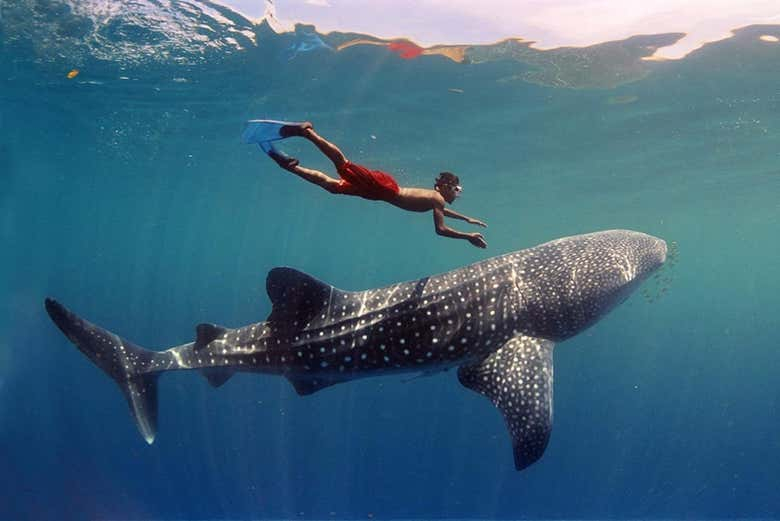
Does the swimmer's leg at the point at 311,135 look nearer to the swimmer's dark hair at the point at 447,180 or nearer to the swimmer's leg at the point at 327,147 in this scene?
the swimmer's leg at the point at 327,147

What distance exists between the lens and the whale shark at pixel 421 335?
595 centimetres

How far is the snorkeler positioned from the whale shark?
3.07ft

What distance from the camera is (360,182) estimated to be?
547 centimetres

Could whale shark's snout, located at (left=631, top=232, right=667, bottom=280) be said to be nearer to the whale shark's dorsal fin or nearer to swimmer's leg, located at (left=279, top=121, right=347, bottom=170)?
the whale shark's dorsal fin

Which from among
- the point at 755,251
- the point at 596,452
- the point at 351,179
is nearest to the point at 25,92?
the point at 351,179

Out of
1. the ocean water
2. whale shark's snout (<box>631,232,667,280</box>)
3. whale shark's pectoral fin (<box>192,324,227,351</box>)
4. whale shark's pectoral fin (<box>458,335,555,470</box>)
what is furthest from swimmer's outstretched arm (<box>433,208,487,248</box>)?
the ocean water

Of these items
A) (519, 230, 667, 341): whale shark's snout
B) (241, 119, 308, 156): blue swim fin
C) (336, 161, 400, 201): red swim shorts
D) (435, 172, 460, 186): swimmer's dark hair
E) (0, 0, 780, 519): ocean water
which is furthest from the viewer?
(0, 0, 780, 519): ocean water

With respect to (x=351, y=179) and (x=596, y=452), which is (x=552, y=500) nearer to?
(x=596, y=452)

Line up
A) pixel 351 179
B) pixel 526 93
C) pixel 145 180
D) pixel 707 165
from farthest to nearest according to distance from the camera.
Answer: pixel 145 180
pixel 707 165
pixel 526 93
pixel 351 179

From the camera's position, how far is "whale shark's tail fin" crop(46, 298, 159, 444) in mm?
6754

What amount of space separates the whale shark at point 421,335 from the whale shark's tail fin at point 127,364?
1 centimetres

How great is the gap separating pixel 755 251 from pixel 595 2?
8835cm

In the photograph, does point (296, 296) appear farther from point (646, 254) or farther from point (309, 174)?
point (646, 254)

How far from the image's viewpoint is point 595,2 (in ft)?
34.9
